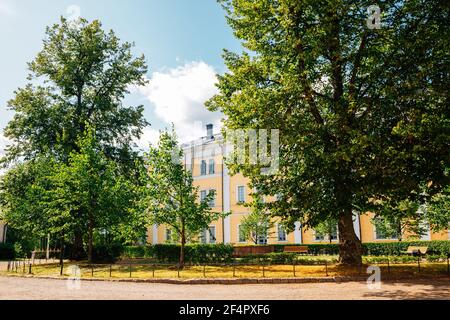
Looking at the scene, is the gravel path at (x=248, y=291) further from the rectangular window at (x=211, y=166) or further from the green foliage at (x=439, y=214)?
the rectangular window at (x=211, y=166)

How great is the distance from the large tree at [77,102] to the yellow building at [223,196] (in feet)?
34.0

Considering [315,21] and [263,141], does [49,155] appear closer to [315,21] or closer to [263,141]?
[263,141]

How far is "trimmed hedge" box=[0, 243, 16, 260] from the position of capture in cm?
3938

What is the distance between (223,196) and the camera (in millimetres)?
44656

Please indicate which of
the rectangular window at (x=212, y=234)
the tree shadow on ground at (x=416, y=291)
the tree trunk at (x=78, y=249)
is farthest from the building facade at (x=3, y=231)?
the tree shadow on ground at (x=416, y=291)

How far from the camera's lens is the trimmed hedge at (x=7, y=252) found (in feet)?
129

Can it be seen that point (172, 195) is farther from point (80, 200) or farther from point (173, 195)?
point (80, 200)

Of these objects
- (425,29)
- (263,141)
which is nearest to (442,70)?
(425,29)

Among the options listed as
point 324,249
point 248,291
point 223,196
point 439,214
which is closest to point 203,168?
point 223,196

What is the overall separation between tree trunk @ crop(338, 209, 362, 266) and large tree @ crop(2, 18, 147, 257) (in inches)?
771

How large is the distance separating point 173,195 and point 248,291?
1135cm

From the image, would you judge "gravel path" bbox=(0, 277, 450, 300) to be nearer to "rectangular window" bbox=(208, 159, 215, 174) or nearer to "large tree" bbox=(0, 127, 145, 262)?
"large tree" bbox=(0, 127, 145, 262)

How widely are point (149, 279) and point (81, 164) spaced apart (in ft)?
40.2

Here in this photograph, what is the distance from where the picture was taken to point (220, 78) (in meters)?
20.2
